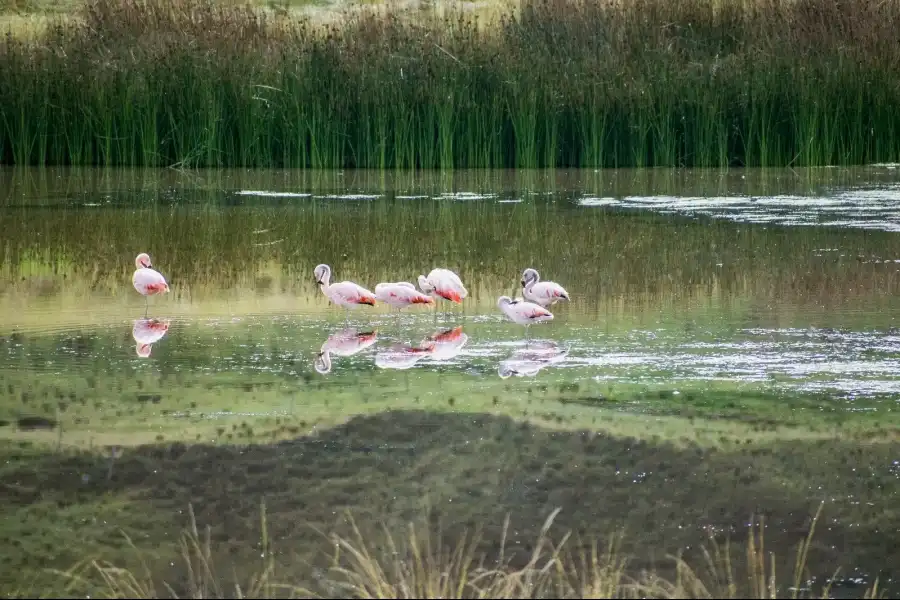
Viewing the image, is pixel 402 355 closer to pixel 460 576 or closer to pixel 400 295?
pixel 400 295

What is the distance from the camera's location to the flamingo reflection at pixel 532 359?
6.37 metres

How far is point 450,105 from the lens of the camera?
17766mm

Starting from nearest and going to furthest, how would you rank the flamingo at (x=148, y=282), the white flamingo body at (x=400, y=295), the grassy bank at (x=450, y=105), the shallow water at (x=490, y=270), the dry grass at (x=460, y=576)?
the dry grass at (x=460, y=576)
the shallow water at (x=490, y=270)
the white flamingo body at (x=400, y=295)
the flamingo at (x=148, y=282)
the grassy bank at (x=450, y=105)

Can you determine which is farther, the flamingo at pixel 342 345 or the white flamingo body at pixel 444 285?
the white flamingo body at pixel 444 285

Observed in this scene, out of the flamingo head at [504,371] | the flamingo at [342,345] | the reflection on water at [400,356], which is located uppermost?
the flamingo at [342,345]

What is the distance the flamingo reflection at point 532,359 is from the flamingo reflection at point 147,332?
5.47 feet

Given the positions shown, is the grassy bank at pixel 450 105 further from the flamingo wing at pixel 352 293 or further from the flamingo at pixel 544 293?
the flamingo at pixel 544 293

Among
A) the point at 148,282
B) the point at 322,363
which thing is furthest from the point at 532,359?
the point at 148,282

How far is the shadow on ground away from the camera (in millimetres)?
4105

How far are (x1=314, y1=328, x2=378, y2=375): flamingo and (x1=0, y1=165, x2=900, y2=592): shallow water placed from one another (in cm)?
3

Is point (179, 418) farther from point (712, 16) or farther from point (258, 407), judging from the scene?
point (712, 16)

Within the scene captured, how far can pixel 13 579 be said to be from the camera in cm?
385

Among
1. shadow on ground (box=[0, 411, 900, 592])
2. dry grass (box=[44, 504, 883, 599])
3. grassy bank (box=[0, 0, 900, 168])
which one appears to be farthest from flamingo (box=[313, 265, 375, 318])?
grassy bank (box=[0, 0, 900, 168])

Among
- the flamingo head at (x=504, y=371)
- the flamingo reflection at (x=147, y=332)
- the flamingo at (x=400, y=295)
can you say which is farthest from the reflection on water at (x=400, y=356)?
the flamingo reflection at (x=147, y=332)
